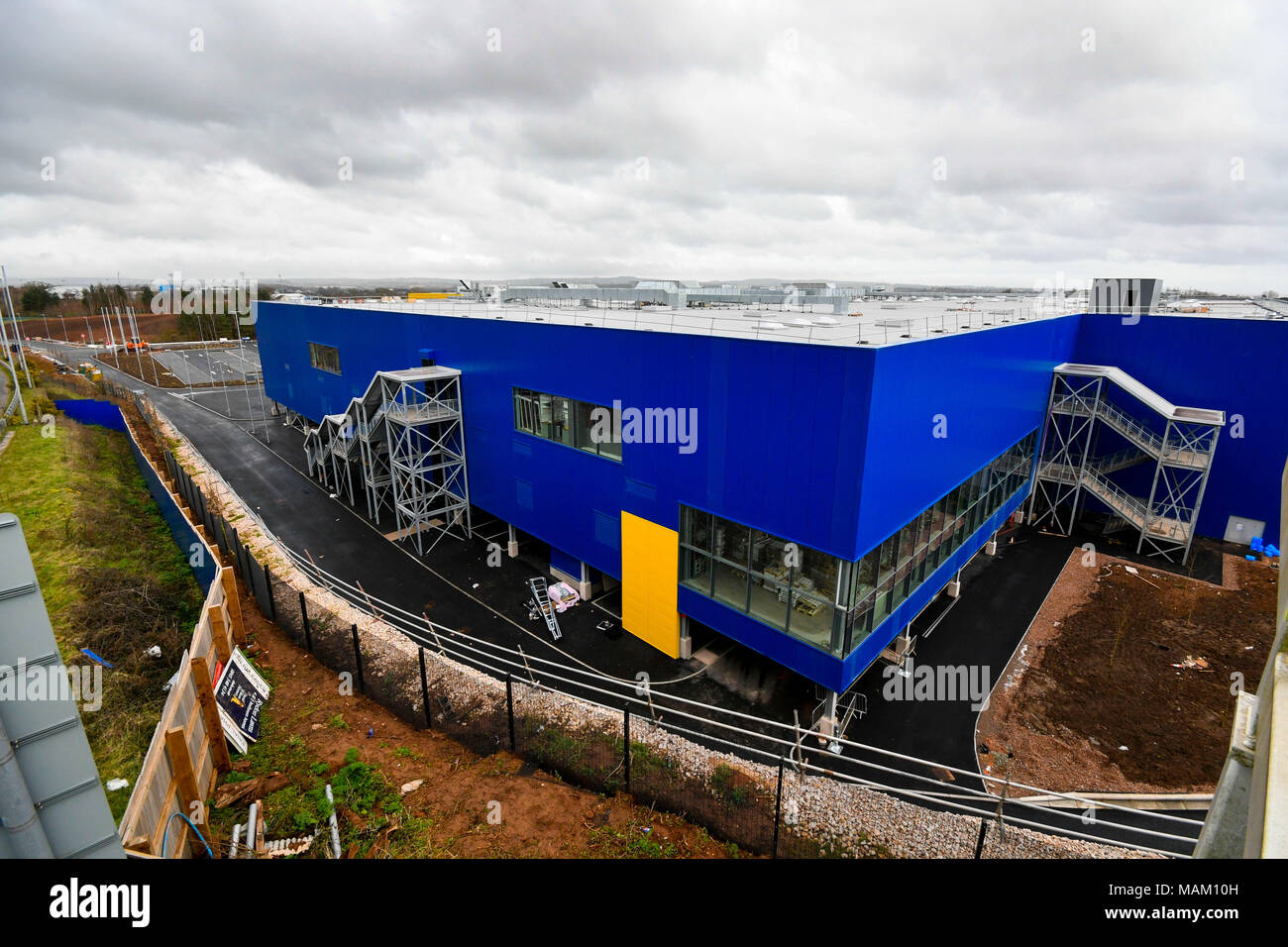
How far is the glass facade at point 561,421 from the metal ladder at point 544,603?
4.94 m

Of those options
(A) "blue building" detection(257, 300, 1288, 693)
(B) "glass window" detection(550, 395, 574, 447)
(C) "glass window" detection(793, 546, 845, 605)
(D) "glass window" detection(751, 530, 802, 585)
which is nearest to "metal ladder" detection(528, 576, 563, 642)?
(A) "blue building" detection(257, 300, 1288, 693)

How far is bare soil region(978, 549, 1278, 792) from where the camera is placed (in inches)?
540

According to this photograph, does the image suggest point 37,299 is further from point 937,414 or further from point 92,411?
point 937,414

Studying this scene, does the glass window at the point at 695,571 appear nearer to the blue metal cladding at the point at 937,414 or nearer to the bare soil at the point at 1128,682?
the blue metal cladding at the point at 937,414

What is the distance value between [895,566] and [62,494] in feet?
106

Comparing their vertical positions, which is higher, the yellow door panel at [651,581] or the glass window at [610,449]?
the glass window at [610,449]

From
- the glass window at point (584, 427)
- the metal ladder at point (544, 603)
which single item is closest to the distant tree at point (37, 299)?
the metal ladder at point (544, 603)

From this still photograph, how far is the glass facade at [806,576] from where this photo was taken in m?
14.2

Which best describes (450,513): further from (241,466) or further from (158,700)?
(241,466)

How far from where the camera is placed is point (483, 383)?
2334cm

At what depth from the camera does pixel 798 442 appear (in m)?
13.6

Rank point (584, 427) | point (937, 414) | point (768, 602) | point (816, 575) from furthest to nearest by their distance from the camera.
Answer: point (584, 427)
point (937, 414)
point (768, 602)
point (816, 575)

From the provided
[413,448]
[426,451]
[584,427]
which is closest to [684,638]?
[584,427]

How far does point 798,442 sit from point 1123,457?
23.6 m
